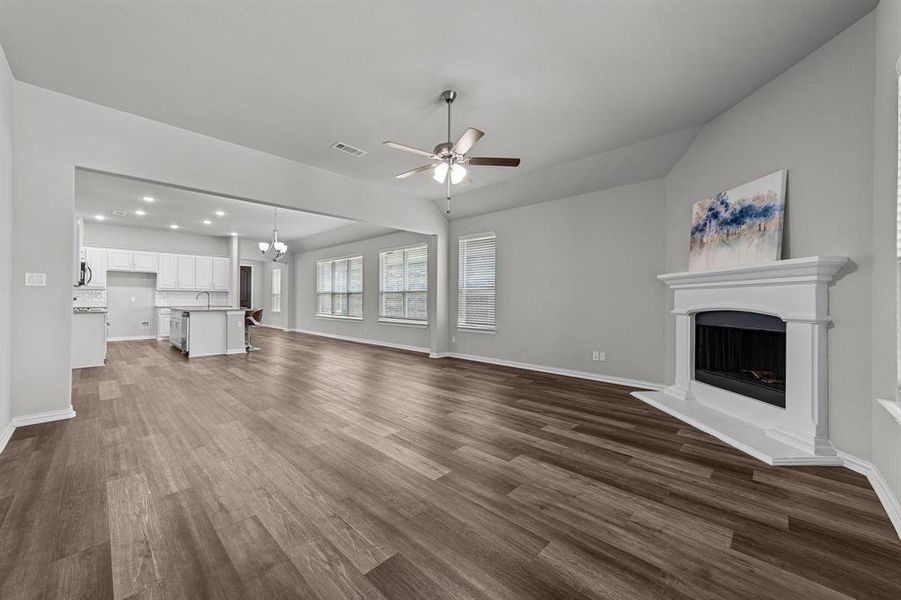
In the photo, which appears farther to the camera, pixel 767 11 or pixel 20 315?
pixel 20 315

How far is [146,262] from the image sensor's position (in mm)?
9109

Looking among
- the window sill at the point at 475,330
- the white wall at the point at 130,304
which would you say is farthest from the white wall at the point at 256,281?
the window sill at the point at 475,330

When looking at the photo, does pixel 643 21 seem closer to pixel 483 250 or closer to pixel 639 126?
pixel 639 126

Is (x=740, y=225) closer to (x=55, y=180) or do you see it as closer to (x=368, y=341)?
(x=55, y=180)

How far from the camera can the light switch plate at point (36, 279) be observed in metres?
3.12

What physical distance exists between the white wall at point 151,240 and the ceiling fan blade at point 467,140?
10092 mm

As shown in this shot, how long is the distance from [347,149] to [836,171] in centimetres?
454

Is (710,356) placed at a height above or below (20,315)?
below

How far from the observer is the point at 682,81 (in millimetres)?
3025

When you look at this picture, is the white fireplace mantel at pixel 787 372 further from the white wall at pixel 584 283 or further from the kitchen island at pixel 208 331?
the kitchen island at pixel 208 331

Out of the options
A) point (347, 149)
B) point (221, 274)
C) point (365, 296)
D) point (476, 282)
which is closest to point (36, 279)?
point (347, 149)

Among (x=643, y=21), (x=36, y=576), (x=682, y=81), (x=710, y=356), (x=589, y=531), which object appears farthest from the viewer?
(x=710, y=356)

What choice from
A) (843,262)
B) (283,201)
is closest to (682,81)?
(843,262)

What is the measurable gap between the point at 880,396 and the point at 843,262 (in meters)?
0.90
